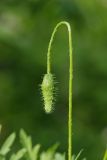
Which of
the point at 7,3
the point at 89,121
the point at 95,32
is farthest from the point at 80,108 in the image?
the point at 7,3

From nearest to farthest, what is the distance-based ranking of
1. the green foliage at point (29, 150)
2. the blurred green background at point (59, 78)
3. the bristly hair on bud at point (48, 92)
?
the bristly hair on bud at point (48, 92) → the green foliage at point (29, 150) → the blurred green background at point (59, 78)

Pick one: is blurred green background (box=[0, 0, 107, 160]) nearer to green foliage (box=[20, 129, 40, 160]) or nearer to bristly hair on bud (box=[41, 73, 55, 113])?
green foliage (box=[20, 129, 40, 160])

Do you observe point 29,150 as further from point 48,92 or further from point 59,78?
point 59,78

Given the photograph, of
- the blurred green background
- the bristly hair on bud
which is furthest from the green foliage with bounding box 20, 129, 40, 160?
the blurred green background

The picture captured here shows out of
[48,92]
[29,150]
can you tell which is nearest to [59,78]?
[29,150]

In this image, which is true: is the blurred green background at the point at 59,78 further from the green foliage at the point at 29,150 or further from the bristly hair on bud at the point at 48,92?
the bristly hair on bud at the point at 48,92

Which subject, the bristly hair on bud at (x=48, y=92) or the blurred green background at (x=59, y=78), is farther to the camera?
the blurred green background at (x=59, y=78)

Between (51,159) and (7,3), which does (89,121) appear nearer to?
(7,3)

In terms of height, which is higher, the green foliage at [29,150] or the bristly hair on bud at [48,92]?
the bristly hair on bud at [48,92]

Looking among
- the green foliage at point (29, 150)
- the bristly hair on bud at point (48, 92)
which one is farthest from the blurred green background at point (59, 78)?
the bristly hair on bud at point (48, 92)
